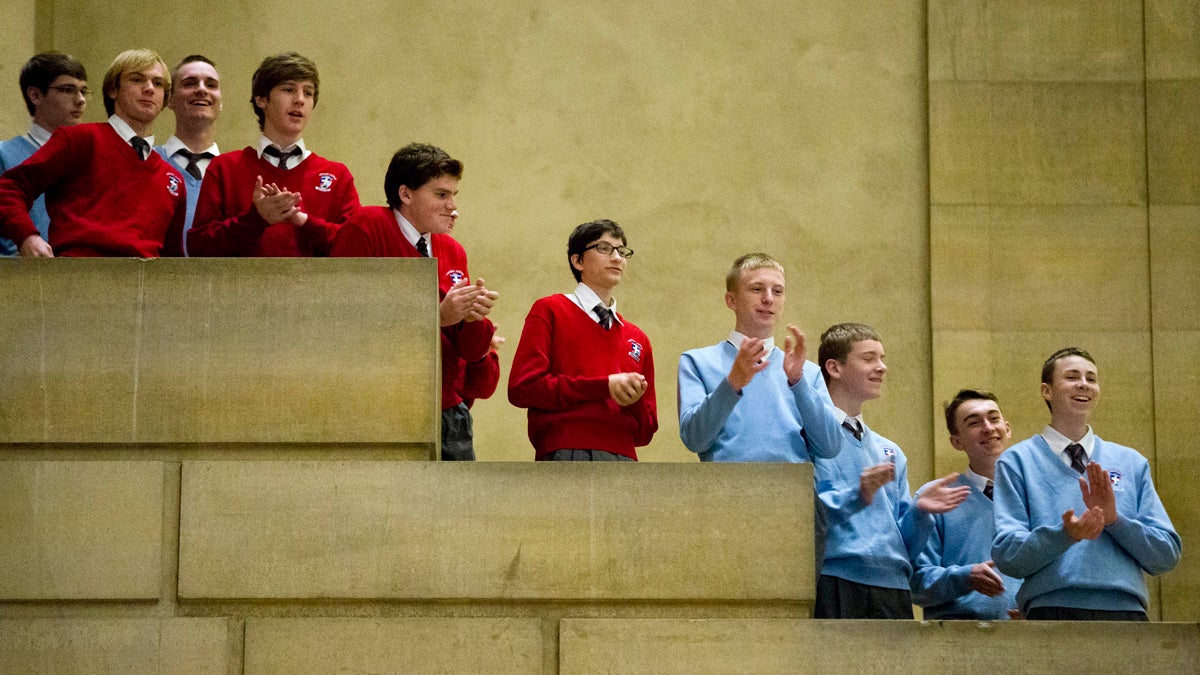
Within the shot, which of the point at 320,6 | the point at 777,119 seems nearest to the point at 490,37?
the point at 320,6

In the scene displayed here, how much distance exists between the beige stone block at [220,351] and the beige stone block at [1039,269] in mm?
4196

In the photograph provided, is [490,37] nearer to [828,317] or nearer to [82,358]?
[828,317]

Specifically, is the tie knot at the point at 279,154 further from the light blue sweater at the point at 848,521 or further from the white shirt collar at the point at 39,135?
the light blue sweater at the point at 848,521

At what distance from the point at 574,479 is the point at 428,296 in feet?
2.38

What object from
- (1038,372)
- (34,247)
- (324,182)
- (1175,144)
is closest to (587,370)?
(324,182)

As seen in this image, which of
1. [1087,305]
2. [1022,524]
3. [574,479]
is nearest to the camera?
[574,479]

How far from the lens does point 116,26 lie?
8.85 meters

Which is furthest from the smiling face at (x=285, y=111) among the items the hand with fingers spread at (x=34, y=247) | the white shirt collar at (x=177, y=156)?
the hand with fingers spread at (x=34, y=247)

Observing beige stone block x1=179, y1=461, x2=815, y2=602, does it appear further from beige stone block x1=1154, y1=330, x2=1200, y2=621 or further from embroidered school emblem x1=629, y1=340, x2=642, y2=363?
beige stone block x1=1154, y1=330, x2=1200, y2=621

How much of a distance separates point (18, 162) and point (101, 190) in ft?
2.79

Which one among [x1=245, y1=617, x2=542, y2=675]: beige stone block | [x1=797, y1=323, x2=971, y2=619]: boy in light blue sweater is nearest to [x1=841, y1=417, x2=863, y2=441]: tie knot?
[x1=797, y1=323, x2=971, y2=619]: boy in light blue sweater

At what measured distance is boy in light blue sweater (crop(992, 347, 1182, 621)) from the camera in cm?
523

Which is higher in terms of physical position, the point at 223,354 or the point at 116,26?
the point at 116,26

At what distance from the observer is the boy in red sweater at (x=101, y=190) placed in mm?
5309
